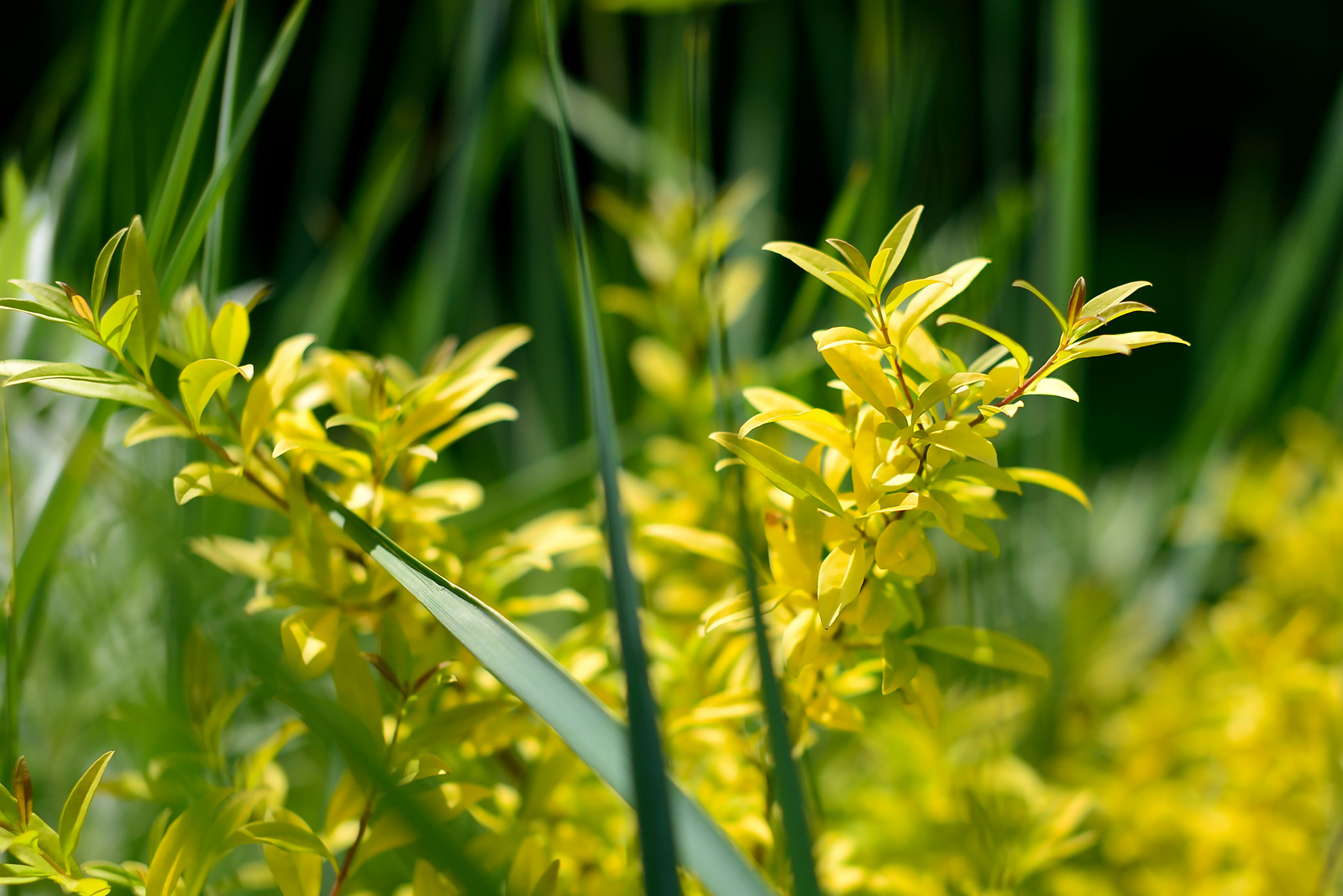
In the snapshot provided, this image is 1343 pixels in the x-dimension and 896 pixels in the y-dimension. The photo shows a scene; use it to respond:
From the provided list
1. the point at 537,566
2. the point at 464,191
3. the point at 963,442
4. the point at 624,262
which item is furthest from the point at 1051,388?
the point at 624,262

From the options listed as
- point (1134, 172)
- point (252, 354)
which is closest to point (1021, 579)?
point (252, 354)

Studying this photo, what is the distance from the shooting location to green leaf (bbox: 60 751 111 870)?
0.63 feet

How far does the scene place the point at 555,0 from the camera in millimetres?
491

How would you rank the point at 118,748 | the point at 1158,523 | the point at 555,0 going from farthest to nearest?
the point at 1158,523, the point at 555,0, the point at 118,748

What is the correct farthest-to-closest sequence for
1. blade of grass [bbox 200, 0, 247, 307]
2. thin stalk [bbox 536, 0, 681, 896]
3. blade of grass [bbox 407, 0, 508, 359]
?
blade of grass [bbox 407, 0, 508, 359]
blade of grass [bbox 200, 0, 247, 307]
thin stalk [bbox 536, 0, 681, 896]

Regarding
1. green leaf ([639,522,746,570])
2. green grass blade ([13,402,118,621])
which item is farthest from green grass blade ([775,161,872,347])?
green grass blade ([13,402,118,621])

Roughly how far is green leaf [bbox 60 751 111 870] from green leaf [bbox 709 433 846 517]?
0.15 meters

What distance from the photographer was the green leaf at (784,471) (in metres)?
0.19

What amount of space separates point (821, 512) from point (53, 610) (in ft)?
1.28

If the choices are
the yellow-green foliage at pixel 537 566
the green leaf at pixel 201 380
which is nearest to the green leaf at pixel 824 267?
the yellow-green foliage at pixel 537 566

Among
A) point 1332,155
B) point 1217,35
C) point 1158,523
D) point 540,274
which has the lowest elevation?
point 1158,523

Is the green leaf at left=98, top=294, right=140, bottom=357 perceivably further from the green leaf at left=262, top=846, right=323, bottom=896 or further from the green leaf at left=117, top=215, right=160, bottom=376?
the green leaf at left=262, top=846, right=323, bottom=896

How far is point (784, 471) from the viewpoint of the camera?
19 cm

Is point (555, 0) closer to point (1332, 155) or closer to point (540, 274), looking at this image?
point (540, 274)
